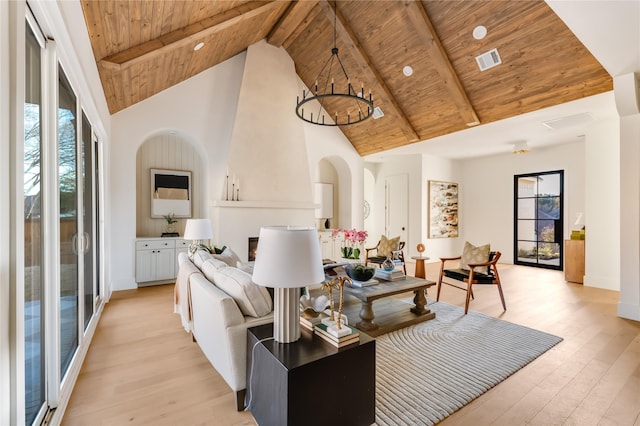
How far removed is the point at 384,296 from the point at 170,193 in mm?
4404

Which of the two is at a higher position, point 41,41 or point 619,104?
point 619,104

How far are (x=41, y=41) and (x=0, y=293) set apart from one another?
1518 mm

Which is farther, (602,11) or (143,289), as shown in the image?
(143,289)

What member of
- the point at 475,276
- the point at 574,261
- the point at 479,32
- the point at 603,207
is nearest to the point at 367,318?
the point at 475,276

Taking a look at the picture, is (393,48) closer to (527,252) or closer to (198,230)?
(198,230)

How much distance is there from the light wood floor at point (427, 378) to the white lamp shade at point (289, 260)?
1025 millimetres

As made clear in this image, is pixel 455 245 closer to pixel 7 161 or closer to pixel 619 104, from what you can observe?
pixel 619 104

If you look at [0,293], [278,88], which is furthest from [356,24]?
[0,293]

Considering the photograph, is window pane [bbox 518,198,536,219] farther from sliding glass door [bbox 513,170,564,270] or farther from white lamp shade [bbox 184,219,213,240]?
white lamp shade [bbox 184,219,213,240]

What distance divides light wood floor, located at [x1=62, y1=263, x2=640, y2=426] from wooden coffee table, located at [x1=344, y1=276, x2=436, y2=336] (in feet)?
2.93

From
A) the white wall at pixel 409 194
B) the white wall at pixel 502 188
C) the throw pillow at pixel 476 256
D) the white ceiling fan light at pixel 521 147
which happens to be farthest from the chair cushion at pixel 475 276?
the white wall at pixel 502 188

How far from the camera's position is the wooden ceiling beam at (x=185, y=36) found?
3.35m

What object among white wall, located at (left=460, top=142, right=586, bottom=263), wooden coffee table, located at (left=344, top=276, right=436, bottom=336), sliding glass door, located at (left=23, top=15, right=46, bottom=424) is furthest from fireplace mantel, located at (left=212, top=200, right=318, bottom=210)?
white wall, located at (left=460, top=142, right=586, bottom=263)

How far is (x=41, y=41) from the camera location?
1.76 meters
